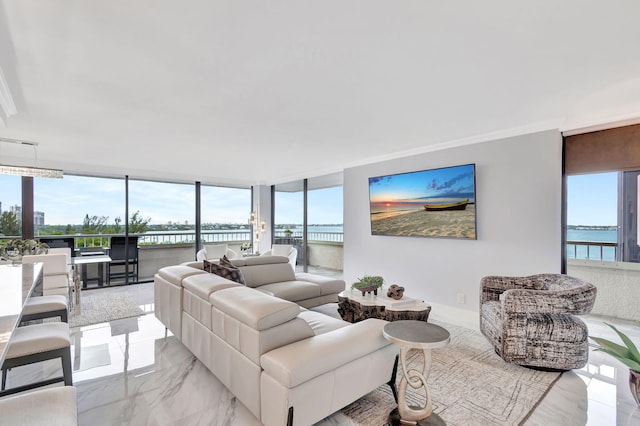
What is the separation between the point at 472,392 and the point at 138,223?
657cm

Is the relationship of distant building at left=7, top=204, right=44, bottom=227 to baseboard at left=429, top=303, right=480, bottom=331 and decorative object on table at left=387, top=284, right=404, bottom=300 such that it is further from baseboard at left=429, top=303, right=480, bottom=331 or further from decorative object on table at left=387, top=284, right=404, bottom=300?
baseboard at left=429, top=303, right=480, bottom=331

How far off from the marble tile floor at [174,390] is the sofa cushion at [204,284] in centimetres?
70

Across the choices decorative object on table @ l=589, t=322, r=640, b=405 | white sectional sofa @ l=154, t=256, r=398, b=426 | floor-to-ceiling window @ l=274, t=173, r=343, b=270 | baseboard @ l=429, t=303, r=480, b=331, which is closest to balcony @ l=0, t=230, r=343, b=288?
floor-to-ceiling window @ l=274, t=173, r=343, b=270

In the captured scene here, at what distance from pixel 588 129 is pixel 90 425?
493cm

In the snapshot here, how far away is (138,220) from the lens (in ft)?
21.1

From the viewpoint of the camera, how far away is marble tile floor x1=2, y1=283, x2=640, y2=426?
78.4 inches

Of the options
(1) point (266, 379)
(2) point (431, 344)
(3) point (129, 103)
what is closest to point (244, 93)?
(3) point (129, 103)

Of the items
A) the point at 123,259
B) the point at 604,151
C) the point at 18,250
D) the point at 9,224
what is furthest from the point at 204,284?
the point at 9,224

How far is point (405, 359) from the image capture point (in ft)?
6.23

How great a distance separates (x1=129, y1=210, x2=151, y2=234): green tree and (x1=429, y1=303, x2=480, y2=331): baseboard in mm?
5877

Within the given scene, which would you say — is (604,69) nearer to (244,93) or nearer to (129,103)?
(244,93)

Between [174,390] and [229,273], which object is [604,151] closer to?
[229,273]

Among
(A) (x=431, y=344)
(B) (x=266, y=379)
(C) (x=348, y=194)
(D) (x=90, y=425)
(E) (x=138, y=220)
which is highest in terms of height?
(C) (x=348, y=194)

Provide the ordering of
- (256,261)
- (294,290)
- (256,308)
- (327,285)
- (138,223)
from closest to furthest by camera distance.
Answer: (256,308), (294,290), (327,285), (256,261), (138,223)
